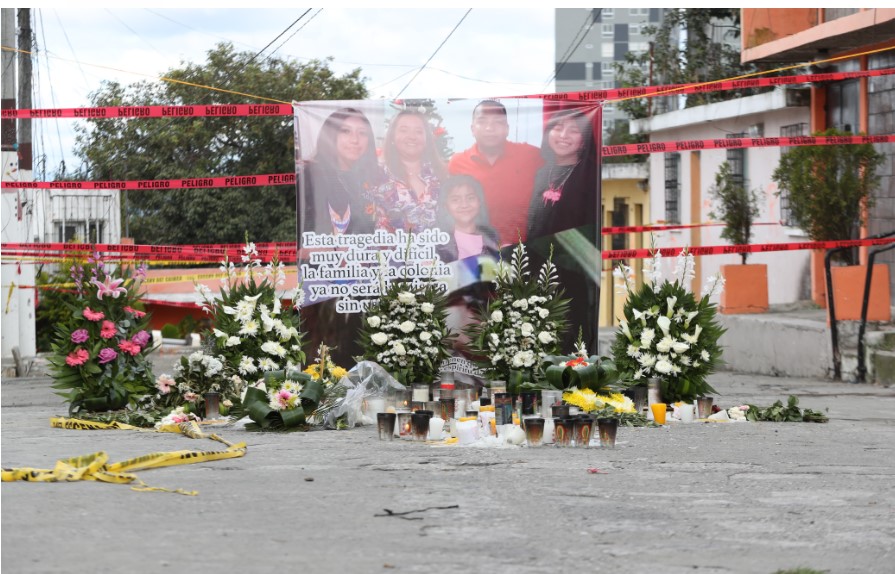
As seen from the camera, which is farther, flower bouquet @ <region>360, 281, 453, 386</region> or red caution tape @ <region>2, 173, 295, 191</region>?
red caution tape @ <region>2, 173, 295, 191</region>

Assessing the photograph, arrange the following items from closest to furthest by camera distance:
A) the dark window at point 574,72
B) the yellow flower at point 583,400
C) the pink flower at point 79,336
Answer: the yellow flower at point 583,400, the pink flower at point 79,336, the dark window at point 574,72

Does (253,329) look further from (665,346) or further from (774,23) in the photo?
(774,23)

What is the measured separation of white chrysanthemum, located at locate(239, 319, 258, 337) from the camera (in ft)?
38.0

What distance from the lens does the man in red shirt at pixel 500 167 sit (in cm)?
1388

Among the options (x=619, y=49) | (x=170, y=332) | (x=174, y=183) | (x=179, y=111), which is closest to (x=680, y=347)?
(x=179, y=111)

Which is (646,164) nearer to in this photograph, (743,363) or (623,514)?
(743,363)

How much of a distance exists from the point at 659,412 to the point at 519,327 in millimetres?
1771

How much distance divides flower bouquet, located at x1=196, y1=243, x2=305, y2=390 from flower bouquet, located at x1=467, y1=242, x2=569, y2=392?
5.77ft

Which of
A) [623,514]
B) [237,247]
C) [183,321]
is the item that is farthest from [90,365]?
[183,321]

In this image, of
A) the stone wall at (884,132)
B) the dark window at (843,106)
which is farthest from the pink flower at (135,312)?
the dark window at (843,106)

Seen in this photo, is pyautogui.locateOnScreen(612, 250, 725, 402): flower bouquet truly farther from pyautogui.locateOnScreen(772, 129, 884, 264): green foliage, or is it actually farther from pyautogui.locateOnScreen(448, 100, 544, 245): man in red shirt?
pyautogui.locateOnScreen(772, 129, 884, 264): green foliage

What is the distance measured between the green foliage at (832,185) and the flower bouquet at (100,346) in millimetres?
9504

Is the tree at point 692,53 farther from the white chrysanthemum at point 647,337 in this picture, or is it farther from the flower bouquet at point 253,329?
the flower bouquet at point 253,329

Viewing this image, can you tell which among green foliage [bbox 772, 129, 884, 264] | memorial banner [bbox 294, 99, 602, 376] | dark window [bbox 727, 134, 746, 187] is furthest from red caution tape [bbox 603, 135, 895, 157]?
dark window [bbox 727, 134, 746, 187]
